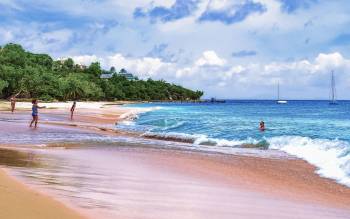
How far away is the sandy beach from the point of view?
7.26 metres

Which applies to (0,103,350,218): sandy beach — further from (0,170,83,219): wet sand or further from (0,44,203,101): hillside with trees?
(0,44,203,101): hillside with trees

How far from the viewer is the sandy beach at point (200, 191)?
726 cm

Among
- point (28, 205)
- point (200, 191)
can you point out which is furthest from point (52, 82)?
point (28, 205)

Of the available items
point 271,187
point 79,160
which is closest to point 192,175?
point 271,187

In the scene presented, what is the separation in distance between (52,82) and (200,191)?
10620 cm

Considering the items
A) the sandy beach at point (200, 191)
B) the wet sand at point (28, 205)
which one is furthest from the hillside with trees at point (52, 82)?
the wet sand at point (28, 205)

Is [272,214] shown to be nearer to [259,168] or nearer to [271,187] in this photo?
[271,187]

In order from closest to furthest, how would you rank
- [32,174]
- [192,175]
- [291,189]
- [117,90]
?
[32,174] → [291,189] → [192,175] → [117,90]

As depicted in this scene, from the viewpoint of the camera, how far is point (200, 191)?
9977 mm

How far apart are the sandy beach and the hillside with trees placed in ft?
248

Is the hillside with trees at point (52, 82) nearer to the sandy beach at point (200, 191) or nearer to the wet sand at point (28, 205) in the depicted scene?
the sandy beach at point (200, 191)

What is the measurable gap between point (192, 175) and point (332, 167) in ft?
18.2

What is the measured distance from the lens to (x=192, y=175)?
41.6ft

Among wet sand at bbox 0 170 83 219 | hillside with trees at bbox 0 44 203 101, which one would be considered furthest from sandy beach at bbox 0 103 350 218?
hillside with trees at bbox 0 44 203 101
